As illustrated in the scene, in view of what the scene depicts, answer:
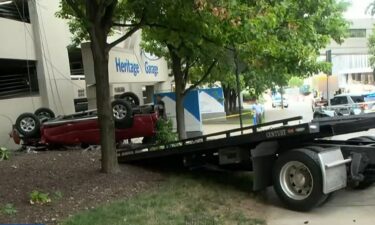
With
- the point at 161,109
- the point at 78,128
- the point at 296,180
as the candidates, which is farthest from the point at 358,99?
the point at 296,180

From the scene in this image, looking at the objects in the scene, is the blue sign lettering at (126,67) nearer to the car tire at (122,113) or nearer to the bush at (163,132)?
the bush at (163,132)

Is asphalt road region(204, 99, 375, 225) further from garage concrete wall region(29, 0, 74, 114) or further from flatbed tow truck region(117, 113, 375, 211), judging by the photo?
garage concrete wall region(29, 0, 74, 114)

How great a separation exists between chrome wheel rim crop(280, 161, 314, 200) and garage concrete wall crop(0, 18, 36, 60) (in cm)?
1083

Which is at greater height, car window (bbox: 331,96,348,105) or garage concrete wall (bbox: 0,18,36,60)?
garage concrete wall (bbox: 0,18,36,60)

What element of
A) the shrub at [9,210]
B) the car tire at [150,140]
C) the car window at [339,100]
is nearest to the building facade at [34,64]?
the car tire at [150,140]

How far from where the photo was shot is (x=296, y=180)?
8211 millimetres

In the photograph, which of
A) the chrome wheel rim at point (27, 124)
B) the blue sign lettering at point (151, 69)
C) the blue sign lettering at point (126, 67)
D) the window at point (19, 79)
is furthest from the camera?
the blue sign lettering at point (151, 69)

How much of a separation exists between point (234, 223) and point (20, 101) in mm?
11538

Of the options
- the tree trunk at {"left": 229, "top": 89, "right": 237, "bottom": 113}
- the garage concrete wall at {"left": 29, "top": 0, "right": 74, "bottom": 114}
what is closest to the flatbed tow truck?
the garage concrete wall at {"left": 29, "top": 0, "right": 74, "bottom": 114}

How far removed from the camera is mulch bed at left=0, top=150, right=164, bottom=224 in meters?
6.81

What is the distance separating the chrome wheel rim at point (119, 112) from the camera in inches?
563

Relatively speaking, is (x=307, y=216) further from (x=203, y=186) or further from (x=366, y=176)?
(x=203, y=186)

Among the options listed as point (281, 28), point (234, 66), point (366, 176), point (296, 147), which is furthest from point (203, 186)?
point (281, 28)

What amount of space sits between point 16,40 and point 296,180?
1163 centimetres
